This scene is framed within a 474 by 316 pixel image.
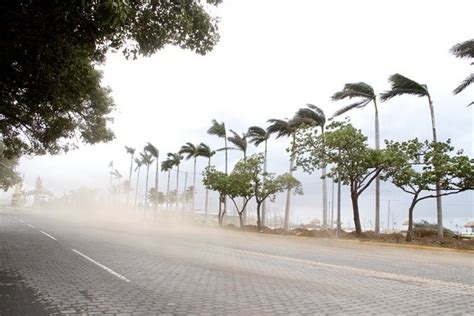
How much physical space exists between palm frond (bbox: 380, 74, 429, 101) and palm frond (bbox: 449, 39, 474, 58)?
339 cm

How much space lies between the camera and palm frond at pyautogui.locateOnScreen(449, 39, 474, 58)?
20.3m

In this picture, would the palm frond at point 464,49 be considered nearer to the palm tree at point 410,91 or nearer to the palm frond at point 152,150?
the palm tree at point 410,91

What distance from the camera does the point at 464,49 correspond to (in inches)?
809

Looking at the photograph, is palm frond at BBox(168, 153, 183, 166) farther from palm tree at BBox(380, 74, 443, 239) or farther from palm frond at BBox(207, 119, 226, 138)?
palm tree at BBox(380, 74, 443, 239)

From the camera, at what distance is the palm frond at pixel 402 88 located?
24059 millimetres

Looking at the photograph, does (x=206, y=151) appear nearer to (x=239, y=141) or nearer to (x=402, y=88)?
(x=239, y=141)

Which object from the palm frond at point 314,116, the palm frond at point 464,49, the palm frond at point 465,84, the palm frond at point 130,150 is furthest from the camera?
the palm frond at point 130,150

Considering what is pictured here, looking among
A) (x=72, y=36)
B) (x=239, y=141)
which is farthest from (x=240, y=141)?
(x=72, y=36)

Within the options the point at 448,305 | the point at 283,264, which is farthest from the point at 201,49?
the point at 448,305

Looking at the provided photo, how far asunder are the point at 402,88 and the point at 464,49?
4.61 meters

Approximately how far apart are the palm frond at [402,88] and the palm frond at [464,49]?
3.39 metres

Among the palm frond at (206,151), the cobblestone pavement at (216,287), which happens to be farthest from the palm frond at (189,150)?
the cobblestone pavement at (216,287)

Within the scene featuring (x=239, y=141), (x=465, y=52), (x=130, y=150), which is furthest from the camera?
(x=130, y=150)

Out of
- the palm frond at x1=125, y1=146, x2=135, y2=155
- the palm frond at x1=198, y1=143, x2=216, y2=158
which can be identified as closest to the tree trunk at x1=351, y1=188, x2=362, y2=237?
the palm frond at x1=198, y1=143, x2=216, y2=158
